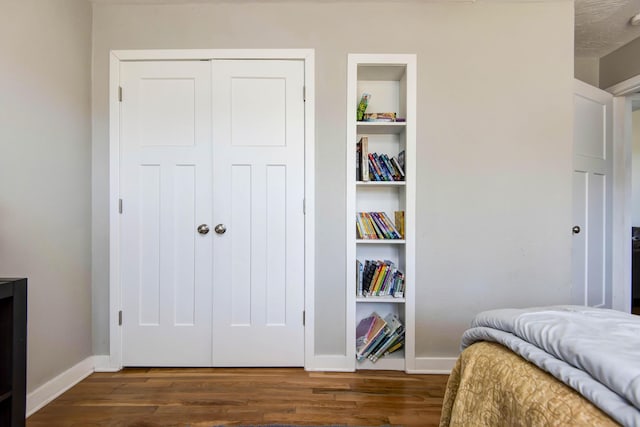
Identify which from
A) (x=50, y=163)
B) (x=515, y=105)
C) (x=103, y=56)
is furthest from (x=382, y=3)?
(x=50, y=163)

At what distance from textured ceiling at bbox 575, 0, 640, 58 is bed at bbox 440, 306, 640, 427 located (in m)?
2.21

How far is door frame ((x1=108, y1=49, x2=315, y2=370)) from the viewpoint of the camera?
192cm

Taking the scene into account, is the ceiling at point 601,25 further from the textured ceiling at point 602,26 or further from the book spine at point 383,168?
the book spine at point 383,168

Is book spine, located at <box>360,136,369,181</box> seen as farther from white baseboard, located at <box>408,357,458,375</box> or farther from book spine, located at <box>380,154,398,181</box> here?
white baseboard, located at <box>408,357,458,375</box>

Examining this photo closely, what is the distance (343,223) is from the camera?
76.3 inches

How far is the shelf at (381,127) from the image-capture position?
1.91 metres

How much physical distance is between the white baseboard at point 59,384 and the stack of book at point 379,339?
1.69 meters

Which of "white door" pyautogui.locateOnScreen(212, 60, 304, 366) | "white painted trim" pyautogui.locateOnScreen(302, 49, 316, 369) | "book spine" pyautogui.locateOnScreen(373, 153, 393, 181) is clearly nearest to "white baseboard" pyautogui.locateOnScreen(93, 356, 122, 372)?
"white door" pyautogui.locateOnScreen(212, 60, 304, 366)

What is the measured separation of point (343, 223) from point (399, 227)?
0.40 metres

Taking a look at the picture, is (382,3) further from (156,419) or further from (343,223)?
(156,419)

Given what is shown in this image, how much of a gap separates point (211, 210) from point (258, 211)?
0.31m

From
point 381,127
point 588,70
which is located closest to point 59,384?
point 381,127

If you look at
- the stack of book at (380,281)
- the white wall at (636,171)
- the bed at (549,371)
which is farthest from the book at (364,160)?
the white wall at (636,171)

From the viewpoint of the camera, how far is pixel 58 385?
5.46ft
